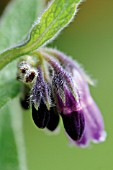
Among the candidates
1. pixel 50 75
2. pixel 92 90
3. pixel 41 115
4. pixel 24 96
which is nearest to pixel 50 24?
pixel 50 75

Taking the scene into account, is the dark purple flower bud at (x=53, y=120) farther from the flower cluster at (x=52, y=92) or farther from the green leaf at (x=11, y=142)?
the green leaf at (x=11, y=142)

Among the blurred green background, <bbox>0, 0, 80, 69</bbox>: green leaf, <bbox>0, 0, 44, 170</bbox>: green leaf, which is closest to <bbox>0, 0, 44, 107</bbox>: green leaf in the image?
<bbox>0, 0, 44, 170</bbox>: green leaf

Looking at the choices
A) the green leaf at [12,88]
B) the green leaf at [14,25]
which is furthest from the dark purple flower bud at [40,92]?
the green leaf at [14,25]

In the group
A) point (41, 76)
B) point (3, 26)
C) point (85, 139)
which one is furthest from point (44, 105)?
point (3, 26)

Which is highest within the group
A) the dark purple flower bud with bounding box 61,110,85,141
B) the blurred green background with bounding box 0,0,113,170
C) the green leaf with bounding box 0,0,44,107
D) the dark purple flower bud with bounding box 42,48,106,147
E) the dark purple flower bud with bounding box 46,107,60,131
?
the blurred green background with bounding box 0,0,113,170

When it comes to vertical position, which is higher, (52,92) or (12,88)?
(12,88)

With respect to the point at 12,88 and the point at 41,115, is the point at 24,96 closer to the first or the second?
the point at 12,88

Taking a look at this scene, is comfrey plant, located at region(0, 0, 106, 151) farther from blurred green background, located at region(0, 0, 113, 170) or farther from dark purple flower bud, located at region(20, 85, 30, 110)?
blurred green background, located at region(0, 0, 113, 170)
